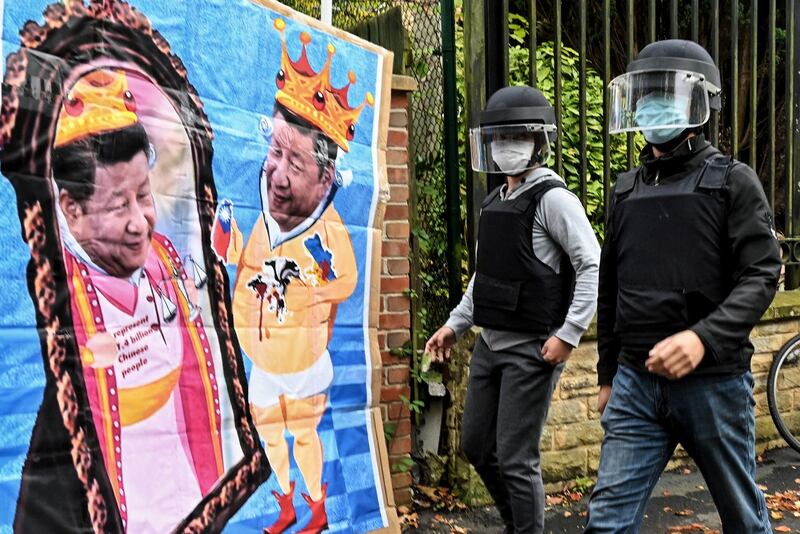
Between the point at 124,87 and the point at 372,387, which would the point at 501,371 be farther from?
the point at 124,87

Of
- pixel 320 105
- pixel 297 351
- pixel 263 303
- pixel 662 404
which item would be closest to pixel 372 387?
pixel 297 351

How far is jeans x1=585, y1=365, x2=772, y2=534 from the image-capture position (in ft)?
8.97

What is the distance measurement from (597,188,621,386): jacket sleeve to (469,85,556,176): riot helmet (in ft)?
2.25

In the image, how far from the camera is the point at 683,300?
2752mm

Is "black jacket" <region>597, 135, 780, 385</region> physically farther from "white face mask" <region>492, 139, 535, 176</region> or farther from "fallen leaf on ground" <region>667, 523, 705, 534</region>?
"fallen leaf on ground" <region>667, 523, 705, 534</region>

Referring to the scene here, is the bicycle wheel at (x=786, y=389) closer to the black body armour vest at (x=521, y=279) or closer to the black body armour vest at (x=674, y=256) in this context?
the black body armour vest at (x=521, y=279)

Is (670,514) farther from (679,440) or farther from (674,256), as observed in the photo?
(674,256)

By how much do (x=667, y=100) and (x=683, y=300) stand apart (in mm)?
664

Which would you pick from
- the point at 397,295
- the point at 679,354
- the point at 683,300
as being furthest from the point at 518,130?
the point at 679,354

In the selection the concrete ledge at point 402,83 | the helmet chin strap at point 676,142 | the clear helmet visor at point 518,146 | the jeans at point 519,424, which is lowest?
the jeans at point 519,424

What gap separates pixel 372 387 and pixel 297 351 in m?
0.49

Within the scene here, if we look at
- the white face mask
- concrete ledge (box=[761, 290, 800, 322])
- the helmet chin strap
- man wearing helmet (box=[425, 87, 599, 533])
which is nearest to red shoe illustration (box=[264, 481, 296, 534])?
man wearing helmet (box=[425, 87, 599, 533])

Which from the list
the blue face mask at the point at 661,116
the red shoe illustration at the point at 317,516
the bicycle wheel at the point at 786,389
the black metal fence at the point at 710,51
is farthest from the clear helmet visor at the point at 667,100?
the bicycle wheel at the point at 786,389

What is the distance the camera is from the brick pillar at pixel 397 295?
4.47m
